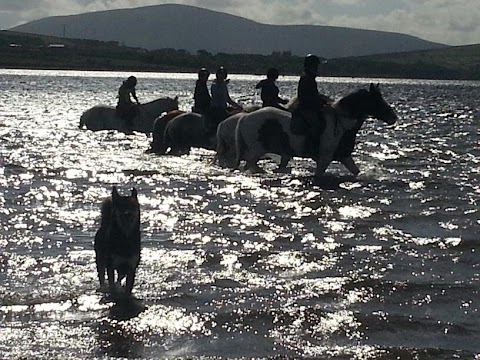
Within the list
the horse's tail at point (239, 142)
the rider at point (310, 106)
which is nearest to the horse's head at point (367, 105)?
the rider at point (310, 106)

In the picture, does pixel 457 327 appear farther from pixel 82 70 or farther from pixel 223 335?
pixel 82 70

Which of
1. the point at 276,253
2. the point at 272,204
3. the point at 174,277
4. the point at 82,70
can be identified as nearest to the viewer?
the point at 174,277

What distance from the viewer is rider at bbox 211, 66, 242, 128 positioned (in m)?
20.2

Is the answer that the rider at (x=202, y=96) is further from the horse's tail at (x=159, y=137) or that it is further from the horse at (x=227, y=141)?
the horse at (x=227, y=141)

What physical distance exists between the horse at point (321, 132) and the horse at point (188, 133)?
3211 mm

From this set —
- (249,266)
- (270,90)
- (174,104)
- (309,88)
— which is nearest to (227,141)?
(270,90)

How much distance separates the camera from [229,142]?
19656 mm

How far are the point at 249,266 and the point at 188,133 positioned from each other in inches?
476

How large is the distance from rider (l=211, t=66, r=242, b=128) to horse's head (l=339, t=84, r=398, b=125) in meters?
3.36

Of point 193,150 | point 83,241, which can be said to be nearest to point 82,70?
point 193,150

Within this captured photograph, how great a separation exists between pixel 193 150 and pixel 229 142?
4.58 metres

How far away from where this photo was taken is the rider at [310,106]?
17281 mm

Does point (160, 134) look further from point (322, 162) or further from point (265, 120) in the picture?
point (322, 162)

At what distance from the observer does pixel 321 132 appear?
17578 mm
